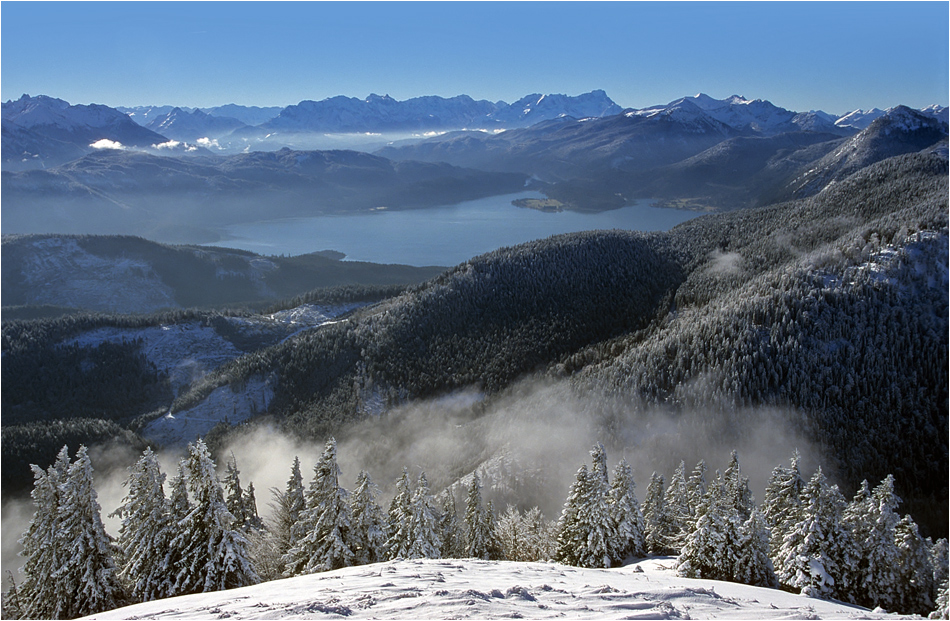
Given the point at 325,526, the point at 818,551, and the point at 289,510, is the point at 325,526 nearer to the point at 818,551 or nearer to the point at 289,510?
the point at 289,510

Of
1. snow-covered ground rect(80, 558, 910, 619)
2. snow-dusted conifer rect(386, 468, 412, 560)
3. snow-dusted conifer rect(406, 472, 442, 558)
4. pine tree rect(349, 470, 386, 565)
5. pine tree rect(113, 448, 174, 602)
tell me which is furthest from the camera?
snow-dusted conifer rect(386, 468, 412, 560)

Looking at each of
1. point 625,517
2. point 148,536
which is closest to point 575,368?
→ point 625,517

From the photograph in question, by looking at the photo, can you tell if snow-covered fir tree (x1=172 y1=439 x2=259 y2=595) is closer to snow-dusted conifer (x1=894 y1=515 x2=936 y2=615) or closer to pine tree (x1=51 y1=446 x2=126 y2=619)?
pine tree (x1=51 y1=446 x2=126 y2=619)

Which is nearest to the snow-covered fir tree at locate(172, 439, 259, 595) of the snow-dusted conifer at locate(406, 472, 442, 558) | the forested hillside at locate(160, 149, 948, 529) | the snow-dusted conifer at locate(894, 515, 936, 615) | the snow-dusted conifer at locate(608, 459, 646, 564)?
the snow-dusted conifer at locate(406, 472, 442, 558)

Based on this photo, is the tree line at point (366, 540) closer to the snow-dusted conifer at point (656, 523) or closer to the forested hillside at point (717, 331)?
the snow-dusted conifer at point (656, 523)

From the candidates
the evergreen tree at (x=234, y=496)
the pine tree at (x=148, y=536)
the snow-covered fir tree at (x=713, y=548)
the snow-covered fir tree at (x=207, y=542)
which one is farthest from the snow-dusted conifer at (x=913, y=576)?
the evergreen tree at (x=234, y=496)
